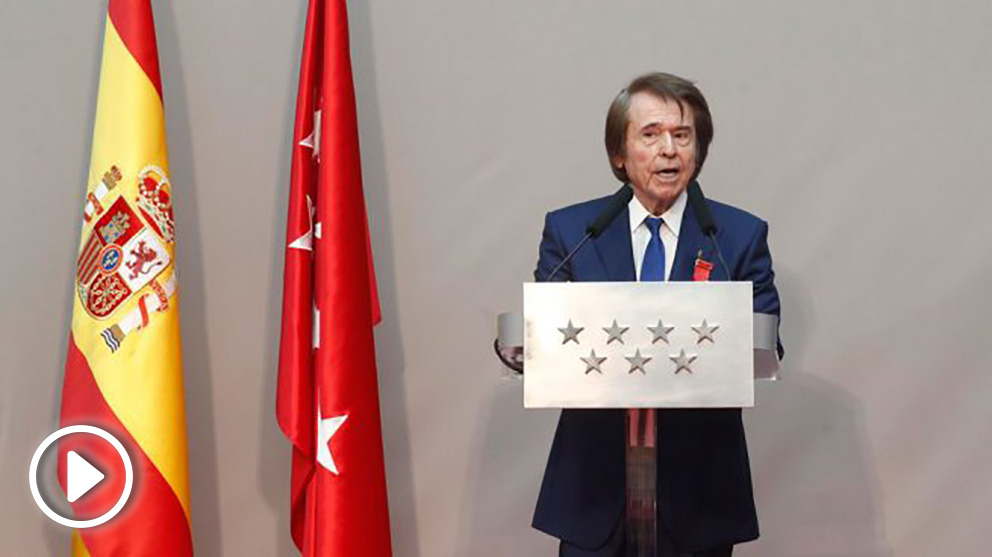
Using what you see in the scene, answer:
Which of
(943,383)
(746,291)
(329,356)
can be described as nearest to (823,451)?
(943,383)

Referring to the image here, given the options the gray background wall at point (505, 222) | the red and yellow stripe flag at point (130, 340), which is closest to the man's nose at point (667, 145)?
the gray background wall at point (505, 222)

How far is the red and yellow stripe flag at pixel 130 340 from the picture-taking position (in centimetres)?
312

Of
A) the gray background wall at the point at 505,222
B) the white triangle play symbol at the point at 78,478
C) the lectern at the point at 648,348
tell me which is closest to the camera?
the lectern at the point at 648,348

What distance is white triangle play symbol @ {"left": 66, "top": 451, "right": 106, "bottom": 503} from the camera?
10.1ft

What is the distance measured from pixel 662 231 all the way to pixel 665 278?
0.34ft

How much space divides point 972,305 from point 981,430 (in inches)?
13.6

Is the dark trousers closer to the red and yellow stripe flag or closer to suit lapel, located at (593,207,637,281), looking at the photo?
suit lapel, located at (593,207,637,281)

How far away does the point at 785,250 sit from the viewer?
3566 mm

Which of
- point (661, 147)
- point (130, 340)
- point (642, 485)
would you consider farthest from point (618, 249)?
point (130, 340)

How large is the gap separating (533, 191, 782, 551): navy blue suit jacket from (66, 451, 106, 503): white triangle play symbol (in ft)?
3.99

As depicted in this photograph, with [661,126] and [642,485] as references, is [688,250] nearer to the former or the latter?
[661,126]

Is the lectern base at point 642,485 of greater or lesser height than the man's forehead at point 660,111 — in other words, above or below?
below

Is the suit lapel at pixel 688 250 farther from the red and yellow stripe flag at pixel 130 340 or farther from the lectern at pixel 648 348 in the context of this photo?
the red and yellow stripe flag at pixel 130 340

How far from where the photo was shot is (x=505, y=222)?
12.0ft
